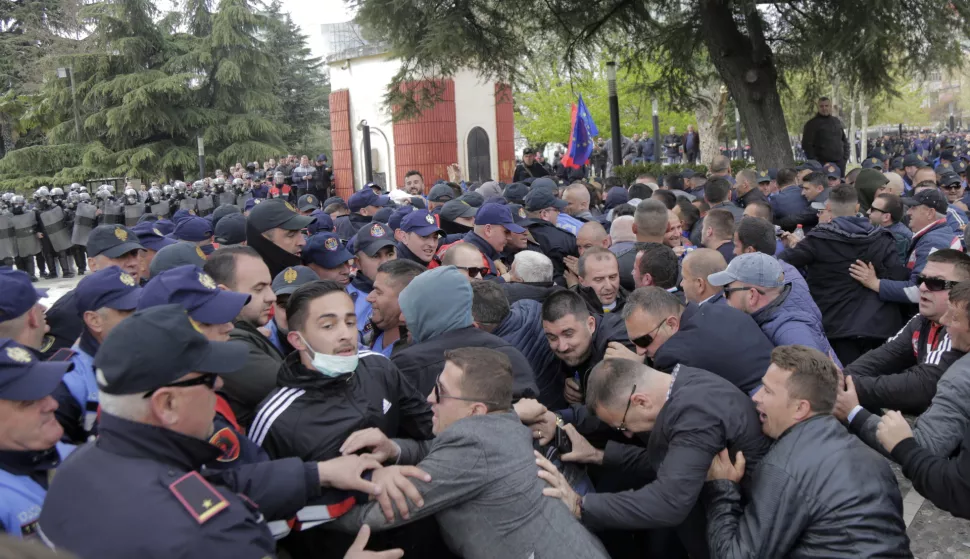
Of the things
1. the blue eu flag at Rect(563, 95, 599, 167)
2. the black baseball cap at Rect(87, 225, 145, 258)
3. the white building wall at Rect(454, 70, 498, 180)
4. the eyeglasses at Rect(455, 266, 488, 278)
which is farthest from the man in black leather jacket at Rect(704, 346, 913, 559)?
the white building wall at Rect(454, 70, 498, 180)

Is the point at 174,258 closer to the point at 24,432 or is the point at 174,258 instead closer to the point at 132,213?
the point at 24,432

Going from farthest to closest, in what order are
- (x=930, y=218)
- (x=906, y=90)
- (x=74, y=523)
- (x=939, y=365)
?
1. (x=906, y=90)
2. (x=930, y=218)
3. (x=939, y=365)
4. (x=74, y=523)

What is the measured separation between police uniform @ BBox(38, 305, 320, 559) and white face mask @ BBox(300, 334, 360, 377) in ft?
2.16

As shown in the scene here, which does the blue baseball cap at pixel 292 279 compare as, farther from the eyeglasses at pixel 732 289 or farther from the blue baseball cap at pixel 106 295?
the eyeglasses at pixel 732 289

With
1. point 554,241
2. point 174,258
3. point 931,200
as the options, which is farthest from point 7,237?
point 931,200

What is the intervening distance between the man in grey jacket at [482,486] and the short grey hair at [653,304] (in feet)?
4.72

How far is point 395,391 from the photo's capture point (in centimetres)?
342

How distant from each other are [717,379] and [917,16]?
529 inches

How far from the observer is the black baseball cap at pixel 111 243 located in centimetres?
608

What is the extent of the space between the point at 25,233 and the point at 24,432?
1667 centimetres

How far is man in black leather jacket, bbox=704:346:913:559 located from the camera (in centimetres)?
317

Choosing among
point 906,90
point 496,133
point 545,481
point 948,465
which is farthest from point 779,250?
point 906,90

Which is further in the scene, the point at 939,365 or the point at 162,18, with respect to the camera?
the point at 162,18

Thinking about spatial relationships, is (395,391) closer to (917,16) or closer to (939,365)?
(939,365)
